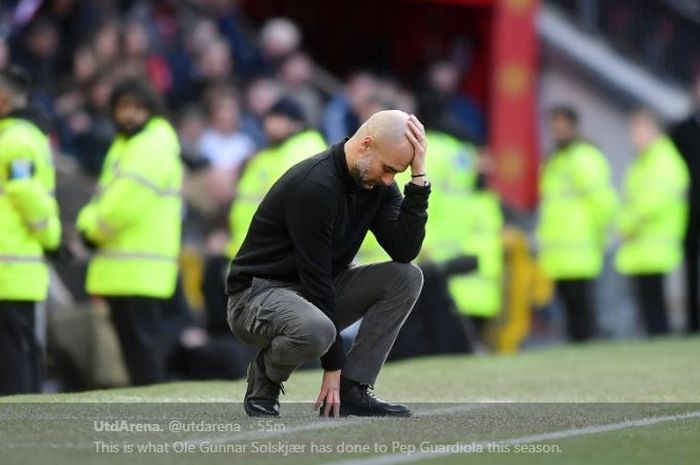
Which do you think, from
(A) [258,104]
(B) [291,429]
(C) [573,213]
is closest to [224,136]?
(A) [258,104]

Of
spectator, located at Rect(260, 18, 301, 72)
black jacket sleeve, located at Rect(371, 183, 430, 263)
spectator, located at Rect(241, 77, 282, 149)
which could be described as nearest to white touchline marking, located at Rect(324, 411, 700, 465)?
black jacket sleeve, located at Rect(371, 183, 430, 263)

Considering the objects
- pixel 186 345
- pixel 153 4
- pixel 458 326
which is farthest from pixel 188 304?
pixel 153 4

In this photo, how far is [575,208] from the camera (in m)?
16.2

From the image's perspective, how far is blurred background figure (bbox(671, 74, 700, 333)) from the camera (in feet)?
55.2

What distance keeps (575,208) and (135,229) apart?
5912 mm

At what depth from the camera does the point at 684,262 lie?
55.7 ft

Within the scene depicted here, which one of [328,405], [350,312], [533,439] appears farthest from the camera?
[350,312]

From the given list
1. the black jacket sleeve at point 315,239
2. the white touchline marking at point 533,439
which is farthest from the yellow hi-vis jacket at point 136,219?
the white touchline marking at point 533,439

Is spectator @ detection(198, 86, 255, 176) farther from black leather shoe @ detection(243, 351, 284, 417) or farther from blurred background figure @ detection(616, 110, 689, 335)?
black leather shoe @ detection(243, 351, 284, 417)

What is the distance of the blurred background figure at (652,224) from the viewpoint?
54.9ft

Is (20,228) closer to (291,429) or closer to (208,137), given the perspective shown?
(291,429)

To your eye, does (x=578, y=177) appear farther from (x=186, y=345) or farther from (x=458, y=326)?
(x=186, y=345)

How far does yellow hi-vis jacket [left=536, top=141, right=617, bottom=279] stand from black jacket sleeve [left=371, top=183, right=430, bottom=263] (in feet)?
25.9

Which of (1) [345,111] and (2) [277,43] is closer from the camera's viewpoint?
(2) [277,43]
